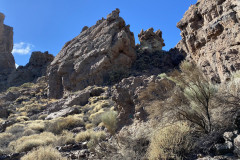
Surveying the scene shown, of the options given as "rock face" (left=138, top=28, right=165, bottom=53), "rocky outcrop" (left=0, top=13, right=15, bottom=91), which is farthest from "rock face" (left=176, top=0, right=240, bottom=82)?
"rocky outcrop" (left=0, top=13, right=15, bottom=91)

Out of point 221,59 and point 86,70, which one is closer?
point 221,59

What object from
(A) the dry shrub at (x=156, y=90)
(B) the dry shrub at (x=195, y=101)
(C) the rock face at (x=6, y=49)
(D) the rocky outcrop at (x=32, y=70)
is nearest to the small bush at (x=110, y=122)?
(A) the dry shrub at (x=156, y=90)

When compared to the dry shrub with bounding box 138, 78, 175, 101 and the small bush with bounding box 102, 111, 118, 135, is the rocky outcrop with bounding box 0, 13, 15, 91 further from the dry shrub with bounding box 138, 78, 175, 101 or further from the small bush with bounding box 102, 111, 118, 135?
the dry shrub with bounding box 138, 78, 175, 101

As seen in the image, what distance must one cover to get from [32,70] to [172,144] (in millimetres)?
49410

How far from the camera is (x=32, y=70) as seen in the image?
155ft

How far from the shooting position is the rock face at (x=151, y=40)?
36250mm

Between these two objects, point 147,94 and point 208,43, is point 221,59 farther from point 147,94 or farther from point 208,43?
point 147,94

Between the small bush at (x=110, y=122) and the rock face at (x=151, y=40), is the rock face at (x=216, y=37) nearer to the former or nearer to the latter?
the small bush at (x=110, y=122)

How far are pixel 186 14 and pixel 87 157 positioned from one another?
53.2 feet

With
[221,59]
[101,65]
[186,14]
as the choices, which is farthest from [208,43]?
[101,65]

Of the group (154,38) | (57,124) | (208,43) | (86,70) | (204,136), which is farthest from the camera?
(154,38)

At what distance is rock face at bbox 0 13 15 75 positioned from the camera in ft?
176

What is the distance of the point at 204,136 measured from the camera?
4.40m

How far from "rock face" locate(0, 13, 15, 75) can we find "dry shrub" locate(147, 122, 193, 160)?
184 ft
